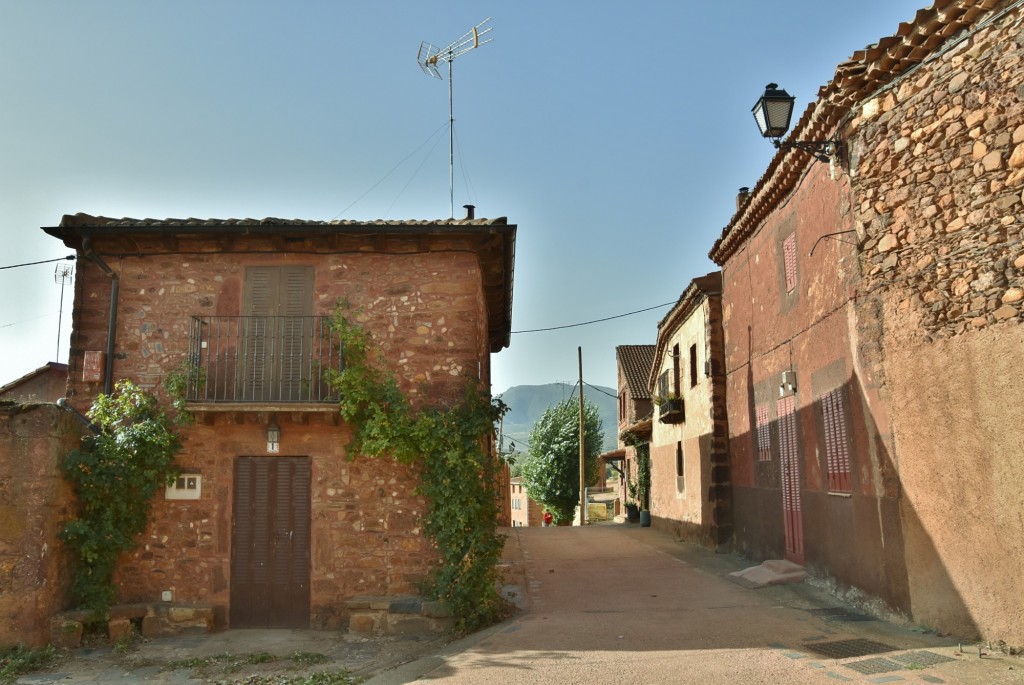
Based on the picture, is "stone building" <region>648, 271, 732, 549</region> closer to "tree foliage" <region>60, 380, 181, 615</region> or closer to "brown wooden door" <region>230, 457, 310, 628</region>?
"brown wooden door" <region>230, 457, 310, 628</region>

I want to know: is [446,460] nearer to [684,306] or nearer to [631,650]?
[631,650]

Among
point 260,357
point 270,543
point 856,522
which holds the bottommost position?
point 270,543

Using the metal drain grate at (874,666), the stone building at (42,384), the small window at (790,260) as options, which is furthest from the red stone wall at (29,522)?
the small window at (790,260)

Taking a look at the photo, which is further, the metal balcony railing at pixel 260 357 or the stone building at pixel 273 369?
the metal balcony railing at pixel 260 357

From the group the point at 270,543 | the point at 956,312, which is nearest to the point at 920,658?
the point at 956,312

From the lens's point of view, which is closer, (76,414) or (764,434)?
(76,414)

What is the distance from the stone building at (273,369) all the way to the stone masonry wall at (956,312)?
5010mm

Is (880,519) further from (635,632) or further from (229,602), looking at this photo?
(229,602)

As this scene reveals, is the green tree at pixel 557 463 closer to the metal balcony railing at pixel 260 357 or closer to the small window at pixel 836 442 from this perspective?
the small window at pixel 836 442

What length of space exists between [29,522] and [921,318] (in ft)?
34.6

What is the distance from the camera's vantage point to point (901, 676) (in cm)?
691

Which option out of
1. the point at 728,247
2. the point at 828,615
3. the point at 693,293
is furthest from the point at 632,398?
the point at 828,615

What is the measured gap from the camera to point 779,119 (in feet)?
32.9

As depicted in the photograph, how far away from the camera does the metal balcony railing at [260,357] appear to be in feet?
34.3
